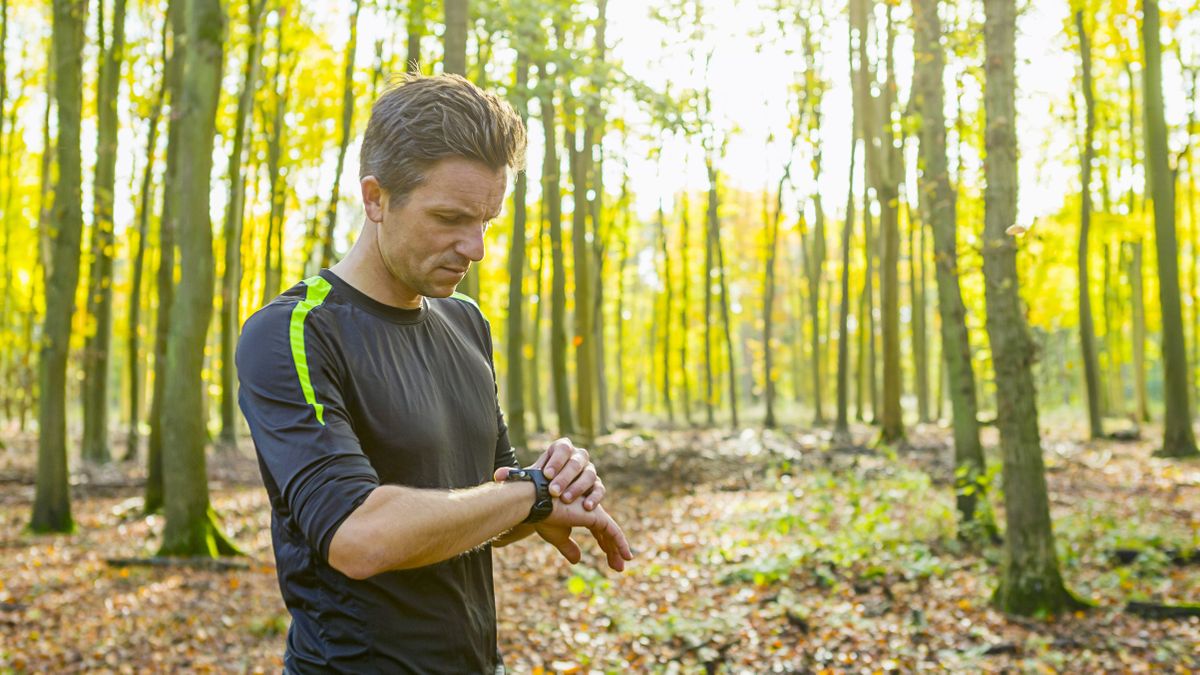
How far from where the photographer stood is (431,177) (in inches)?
88.0

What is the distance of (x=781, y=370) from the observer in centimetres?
5091

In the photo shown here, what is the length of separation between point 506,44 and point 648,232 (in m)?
36.1

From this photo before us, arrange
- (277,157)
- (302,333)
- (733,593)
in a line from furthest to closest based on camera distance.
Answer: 1. (277,157)
2. (733,593)
3. (302,333)

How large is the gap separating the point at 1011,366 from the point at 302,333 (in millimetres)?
6512

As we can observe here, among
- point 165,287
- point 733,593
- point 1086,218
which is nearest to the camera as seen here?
point 733,593

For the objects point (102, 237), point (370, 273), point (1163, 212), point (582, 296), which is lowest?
point (370, 273)

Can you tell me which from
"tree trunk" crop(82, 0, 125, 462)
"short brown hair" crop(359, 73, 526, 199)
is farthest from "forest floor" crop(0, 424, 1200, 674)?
"short brown hair" crop(359, 73, 526, 199)

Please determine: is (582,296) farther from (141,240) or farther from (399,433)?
(399,433)

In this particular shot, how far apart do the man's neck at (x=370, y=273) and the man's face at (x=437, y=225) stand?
2 centimetres

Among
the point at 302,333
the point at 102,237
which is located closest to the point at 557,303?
the point at 102,237

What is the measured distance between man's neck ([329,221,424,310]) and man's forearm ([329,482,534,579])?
55 cm

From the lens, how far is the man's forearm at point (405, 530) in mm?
1858

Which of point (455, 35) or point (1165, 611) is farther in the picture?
point (455, 35)

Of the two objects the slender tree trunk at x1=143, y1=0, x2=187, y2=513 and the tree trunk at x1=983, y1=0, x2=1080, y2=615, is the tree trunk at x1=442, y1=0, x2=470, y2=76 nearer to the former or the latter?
the tree trunk at x1=983, y1=0, x2=1080, y2=615
